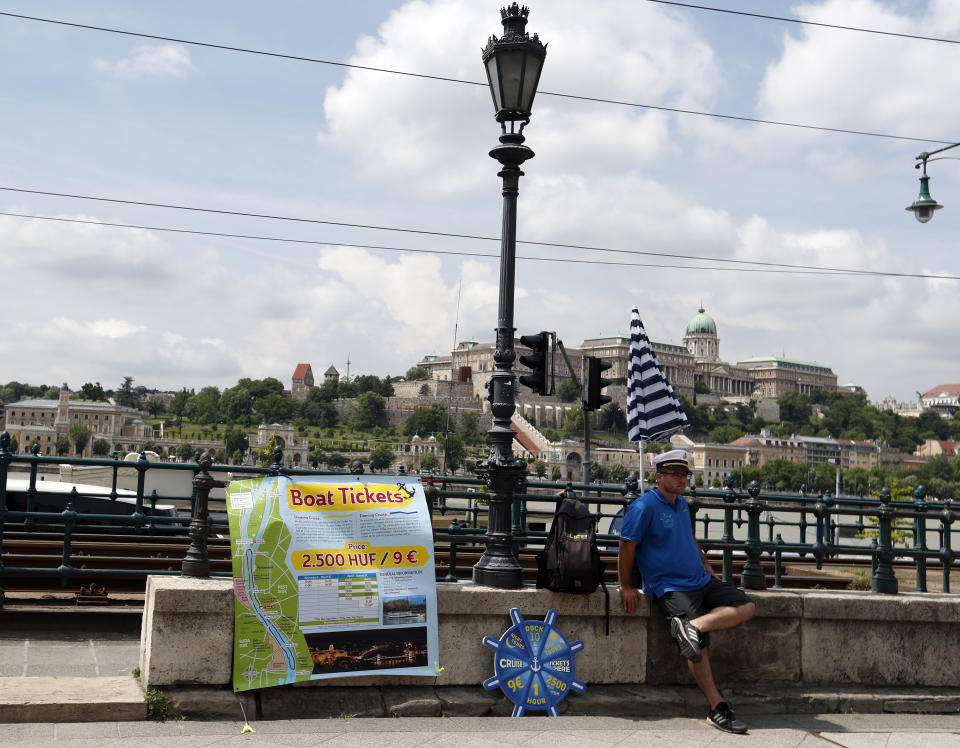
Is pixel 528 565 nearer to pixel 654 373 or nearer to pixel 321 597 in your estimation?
pixel 654 373

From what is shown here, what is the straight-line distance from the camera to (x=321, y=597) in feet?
21.3

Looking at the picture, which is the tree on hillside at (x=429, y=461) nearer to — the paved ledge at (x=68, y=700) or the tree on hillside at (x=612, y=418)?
the tree on hillside at (x=612, y=418)

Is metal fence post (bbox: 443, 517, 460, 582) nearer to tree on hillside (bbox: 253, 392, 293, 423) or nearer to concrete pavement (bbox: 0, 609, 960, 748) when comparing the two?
concrete pavement (bbox: 0, 609, 960, 748)

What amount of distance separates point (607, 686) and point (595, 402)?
5.31m

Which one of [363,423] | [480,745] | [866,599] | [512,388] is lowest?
[480,745]

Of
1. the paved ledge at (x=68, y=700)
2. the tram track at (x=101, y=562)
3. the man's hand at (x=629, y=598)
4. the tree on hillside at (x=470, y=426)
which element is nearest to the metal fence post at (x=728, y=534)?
the tram track at (x=101, y=562)

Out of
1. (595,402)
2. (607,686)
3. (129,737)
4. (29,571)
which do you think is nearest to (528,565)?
(595,402)

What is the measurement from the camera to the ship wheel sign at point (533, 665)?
677cm

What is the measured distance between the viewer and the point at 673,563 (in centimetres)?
695

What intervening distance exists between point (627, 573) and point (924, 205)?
17078mm

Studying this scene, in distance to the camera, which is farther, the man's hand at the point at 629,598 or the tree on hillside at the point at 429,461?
the tree on hillside at the point at 429,461

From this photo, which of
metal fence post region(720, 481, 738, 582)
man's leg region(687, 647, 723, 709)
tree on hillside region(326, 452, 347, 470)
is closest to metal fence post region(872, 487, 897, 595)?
metal fence post region(720, 481, 738, 582)

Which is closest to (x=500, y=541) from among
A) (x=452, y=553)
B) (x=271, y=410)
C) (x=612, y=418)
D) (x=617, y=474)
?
(x=452, y=553)

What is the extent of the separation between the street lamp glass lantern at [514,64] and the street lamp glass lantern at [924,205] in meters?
16.0
